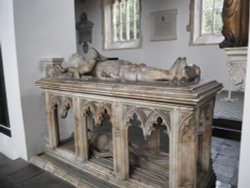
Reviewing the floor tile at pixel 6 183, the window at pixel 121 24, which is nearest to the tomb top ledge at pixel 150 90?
the floor tile at pixel 6 183

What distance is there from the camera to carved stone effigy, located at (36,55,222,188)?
1.13 m

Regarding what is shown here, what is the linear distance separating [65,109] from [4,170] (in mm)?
792

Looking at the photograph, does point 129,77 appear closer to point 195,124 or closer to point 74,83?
point 74,83

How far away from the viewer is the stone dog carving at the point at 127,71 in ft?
3.99

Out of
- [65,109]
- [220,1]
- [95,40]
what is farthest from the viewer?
[95,40]

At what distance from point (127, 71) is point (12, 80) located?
1128 mm

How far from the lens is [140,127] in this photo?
1.49 metres

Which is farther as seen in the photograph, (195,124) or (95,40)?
(95,40)

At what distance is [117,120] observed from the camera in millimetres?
1378

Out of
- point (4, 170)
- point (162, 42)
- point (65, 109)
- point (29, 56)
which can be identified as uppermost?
point (162, 42)

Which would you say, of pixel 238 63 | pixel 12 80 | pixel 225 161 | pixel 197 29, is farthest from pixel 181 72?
pixel 197 29

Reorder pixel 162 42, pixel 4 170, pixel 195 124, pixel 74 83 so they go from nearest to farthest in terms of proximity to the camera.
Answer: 1. pixel 195 124
2. pixel 74 83
3. pixel 4 170
4. pixel 162 42

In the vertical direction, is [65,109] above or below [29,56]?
below

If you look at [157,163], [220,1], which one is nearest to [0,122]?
[157,163]
